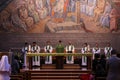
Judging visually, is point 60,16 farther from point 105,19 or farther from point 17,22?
point 105,19

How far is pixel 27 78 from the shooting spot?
15516 mm

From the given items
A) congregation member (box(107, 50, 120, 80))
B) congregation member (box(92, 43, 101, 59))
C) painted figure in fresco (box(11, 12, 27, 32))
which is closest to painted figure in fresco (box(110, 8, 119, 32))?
congregation member (box(92, 43, 101, 59))

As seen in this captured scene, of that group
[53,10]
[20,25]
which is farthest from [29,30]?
[53,10]

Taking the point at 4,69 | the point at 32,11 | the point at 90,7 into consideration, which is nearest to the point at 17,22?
the point at 32,11

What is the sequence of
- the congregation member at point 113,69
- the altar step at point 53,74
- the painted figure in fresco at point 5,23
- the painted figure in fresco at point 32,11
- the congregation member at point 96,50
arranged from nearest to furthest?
the congregation member at point 113,69 → the altar step at point 53,74 → the congregation member at point 96,50 → the painted figure in fresco at point 5,23 → the painted figure in fresco at point 32,11

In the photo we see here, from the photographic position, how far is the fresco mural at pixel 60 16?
23969mm

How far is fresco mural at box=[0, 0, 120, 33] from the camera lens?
24.0 metres

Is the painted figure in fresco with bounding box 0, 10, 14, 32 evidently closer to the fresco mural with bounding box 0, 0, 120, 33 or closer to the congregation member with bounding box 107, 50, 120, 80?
the fresco mural with bounding box 0, 0, 120, 33

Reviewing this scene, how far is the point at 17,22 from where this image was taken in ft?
78.5

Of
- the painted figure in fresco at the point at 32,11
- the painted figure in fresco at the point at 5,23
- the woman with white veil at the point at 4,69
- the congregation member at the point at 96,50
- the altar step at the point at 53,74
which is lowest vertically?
the altar step at the point at 53,74

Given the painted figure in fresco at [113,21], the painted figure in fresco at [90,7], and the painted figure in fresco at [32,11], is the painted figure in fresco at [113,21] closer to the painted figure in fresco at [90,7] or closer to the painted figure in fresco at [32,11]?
the painted figure in fresco at [90,7]

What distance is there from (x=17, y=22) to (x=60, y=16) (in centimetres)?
332

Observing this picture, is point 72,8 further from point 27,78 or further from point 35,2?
point 27,78

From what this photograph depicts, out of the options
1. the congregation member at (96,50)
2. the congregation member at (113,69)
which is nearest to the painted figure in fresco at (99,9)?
the congregation member at (96,50)
